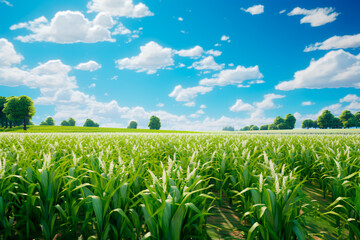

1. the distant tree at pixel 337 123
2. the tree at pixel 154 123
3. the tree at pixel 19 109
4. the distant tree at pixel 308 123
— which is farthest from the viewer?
the distant tree at pixel 308 123

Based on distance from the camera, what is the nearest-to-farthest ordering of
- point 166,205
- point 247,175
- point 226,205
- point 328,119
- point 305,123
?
1. point 166,205
2. point 247,175
3. point 226,205
4. point 328,119
5. point 305,123

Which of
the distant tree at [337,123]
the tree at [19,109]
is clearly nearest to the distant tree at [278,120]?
the distant tree at [337,123]

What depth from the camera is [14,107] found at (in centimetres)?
6219

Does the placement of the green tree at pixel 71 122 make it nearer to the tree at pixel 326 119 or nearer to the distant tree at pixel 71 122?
the distant tree at pixel 71 122

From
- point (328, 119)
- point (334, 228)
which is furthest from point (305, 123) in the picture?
point (334, 228)

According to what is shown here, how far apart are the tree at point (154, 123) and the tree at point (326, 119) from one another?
78162 mm

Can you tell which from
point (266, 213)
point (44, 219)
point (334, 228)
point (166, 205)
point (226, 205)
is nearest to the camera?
point (166, 205)

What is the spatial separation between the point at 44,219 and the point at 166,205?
196 cm

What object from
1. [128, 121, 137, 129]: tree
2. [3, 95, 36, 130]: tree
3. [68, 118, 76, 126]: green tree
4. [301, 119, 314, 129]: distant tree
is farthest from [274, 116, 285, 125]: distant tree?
[68, 118, 76, 126]: green tree

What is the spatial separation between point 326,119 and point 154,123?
82238 mm

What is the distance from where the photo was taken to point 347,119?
94.2 metres

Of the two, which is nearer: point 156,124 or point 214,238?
point 214,238

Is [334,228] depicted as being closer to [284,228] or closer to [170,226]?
[284,228]

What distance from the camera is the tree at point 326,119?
9381 centimetres
